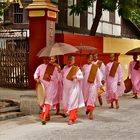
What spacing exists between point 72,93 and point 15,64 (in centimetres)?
849

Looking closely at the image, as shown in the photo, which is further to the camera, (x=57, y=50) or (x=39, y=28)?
(x=39, y=28)

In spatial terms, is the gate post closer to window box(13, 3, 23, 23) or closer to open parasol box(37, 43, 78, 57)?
open parasol box(37, 43, 78, 57)

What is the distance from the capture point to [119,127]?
1181cm

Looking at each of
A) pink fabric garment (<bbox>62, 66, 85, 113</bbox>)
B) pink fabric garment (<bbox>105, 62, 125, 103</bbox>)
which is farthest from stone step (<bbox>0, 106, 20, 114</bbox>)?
pink fabric garment (<bbox>105, 62, 125, 103</bbox>)

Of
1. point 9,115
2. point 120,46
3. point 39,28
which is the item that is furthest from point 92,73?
point 120,46

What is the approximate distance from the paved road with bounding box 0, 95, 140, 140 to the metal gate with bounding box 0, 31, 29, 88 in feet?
21.1

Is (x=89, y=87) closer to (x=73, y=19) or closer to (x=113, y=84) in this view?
(x=113, y=84)

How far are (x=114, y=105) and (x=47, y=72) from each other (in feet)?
14.6

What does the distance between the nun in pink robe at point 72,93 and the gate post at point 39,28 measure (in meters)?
7.05

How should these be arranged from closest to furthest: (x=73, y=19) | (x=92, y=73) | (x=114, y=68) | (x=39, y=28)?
(x=92, y=73) → (x=114, y=68) → (x=39, y=28) → (x=73, y=19)

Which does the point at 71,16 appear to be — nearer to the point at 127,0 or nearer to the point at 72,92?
the point at 127,0

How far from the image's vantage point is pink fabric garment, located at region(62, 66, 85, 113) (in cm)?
1263

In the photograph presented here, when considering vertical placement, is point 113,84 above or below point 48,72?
below

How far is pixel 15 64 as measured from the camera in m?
20.9
